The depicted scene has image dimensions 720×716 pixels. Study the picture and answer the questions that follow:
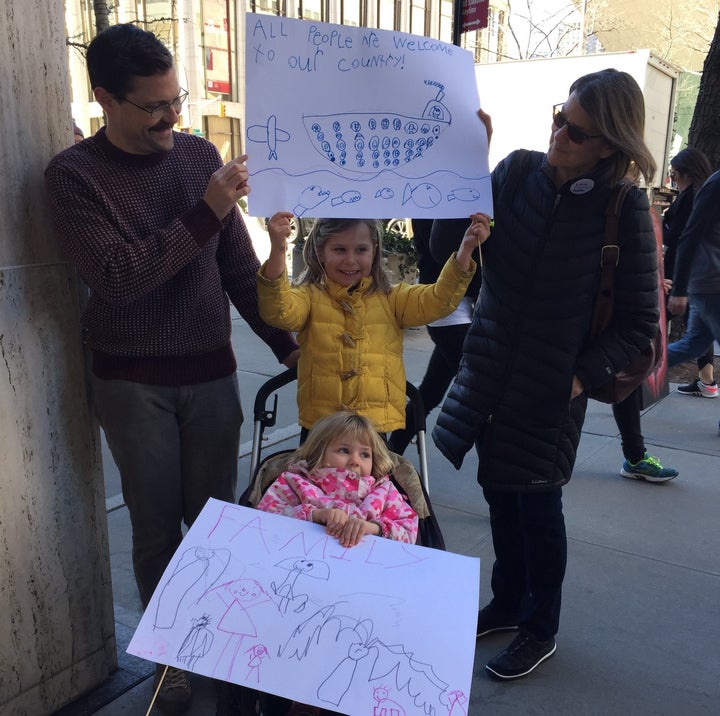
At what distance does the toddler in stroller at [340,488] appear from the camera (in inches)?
81.0

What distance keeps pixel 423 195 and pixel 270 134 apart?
0.53m

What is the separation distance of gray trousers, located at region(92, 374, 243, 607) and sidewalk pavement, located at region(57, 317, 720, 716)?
0.61 metres

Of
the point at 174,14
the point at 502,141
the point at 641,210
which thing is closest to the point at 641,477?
the point at 641,210

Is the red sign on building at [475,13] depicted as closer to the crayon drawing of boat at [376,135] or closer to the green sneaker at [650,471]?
the green sneaker at [650,471]

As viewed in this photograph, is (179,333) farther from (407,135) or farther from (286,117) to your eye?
(407,135)

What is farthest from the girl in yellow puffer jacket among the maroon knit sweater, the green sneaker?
the green sneaker

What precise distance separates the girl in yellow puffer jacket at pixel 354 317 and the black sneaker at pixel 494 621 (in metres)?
0.97

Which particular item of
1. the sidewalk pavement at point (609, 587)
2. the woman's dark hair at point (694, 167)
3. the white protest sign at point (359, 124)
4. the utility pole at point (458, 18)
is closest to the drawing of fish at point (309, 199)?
the white protest sign at point (359, 124)

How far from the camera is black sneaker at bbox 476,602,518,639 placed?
2.89 m

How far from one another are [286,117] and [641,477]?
3.35 metres

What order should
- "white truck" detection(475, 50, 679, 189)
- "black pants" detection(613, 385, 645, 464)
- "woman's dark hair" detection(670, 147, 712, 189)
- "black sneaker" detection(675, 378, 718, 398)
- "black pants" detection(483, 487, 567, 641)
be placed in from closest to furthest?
"black pants" detection(483, 487, 567, 641)
"black pants" detection(613, 385, 645, 464)
"woman's dark hair" detection(670, 147, 712, 189)
"black sneaker" detection(675, 378, 718, 398)
"white truck" detection(475, 50, 679, 189)

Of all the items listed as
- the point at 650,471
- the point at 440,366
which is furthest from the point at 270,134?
the point at 650,471

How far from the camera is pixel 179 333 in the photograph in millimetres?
2225

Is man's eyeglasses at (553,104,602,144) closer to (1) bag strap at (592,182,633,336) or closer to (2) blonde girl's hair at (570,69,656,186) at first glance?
(2) blonde girl's hair at (570,69,656,186)
